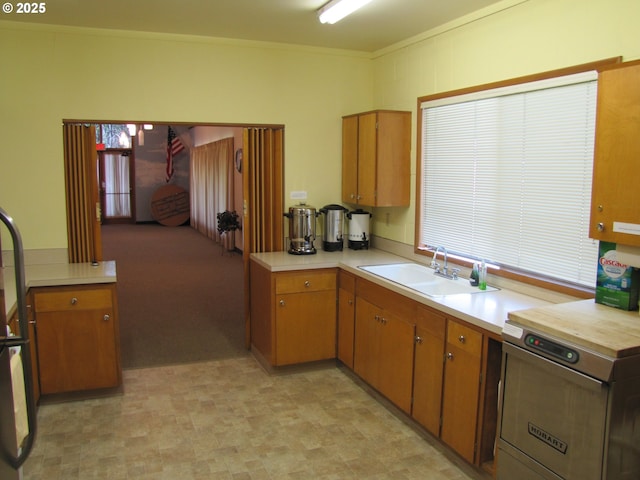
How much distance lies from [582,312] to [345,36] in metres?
2.81

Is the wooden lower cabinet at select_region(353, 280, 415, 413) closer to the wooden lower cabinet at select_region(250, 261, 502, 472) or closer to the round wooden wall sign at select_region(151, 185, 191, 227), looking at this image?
the wooden lower cabinet at select_region(250, 261, 502, 472)

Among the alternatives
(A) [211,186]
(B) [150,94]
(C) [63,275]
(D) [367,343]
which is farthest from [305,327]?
(A) [211,186]

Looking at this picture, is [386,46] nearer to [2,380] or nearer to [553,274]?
[553,274]

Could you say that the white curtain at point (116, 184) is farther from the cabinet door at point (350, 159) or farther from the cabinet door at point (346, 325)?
the cabinet door at point (346, 325)

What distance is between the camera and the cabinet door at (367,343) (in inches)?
148

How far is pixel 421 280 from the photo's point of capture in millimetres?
3857

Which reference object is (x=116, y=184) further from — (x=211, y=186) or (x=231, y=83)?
(x=231, y=83)

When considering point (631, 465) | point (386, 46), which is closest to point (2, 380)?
point (631, 465)

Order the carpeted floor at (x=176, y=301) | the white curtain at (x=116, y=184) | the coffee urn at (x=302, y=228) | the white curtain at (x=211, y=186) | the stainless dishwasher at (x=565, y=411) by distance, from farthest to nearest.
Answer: the white curtain at (x=116, y=184)
the white curtain at (x=211, y=186)
the carpeted floor at (x=176, y=301)
the coffee urn at (x=302, y=228)
the stainless dishwasher at (x=565, y=411)

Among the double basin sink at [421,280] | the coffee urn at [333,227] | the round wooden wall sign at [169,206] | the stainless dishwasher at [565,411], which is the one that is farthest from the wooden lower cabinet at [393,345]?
the round wooden wall sign at [169,206]

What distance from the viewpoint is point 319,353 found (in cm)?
430

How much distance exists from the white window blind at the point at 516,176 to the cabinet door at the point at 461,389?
66 centimetres

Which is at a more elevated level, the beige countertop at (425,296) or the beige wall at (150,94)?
the beige wall at (150,94)
